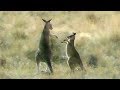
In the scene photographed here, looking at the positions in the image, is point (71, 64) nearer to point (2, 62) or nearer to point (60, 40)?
point (60, 40)

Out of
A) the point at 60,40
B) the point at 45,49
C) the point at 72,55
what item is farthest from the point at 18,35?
the point at 72,55

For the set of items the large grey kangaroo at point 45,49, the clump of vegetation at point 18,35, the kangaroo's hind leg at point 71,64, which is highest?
the clump of vegetation at point 18,35

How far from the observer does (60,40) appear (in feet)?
16.6

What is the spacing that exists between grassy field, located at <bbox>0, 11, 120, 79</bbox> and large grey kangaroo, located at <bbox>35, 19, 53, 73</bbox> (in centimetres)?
5

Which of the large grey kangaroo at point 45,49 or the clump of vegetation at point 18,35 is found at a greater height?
the clump of vegetation at point 18,35

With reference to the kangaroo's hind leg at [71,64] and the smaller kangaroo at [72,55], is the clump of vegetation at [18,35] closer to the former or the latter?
the smaller kangaroo at [72,55]

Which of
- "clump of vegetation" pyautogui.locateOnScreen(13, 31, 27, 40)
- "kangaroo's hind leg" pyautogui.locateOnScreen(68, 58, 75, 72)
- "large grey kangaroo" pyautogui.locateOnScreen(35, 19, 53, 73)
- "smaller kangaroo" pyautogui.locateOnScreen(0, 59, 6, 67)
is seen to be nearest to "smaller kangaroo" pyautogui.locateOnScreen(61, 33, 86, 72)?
"kangaroo's hind leg" pyautogui.locateOnScreen(68, 58, 75, 72)

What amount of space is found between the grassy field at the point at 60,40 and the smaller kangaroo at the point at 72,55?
1.8 inches

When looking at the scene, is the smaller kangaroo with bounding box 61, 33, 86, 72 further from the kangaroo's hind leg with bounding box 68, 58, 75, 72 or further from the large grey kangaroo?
the large grey kangaroo

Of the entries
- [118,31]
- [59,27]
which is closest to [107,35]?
[118,31]

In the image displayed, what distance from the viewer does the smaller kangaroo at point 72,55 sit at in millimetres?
4988

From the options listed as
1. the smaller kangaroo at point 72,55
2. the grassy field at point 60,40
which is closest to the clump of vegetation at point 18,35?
the grassy field at point 60,40

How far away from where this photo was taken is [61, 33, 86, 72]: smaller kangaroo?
4.99 metres
